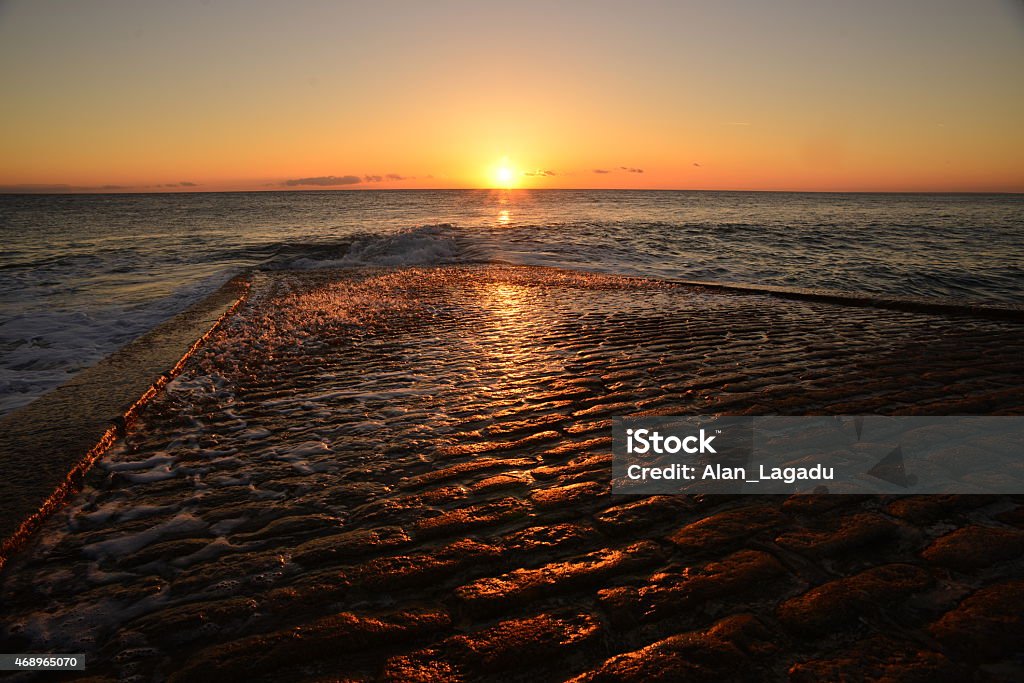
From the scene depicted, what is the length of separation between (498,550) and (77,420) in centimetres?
397

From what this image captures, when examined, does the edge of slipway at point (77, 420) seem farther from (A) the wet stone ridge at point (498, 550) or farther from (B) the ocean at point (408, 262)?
(B) the ocean at point (408, 262)

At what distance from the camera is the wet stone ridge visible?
78.2 inches

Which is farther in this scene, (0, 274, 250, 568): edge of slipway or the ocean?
the ocean

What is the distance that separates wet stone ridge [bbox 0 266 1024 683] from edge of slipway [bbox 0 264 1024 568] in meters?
0.14

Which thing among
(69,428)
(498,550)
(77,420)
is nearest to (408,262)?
(77,420)

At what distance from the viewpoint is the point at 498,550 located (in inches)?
103

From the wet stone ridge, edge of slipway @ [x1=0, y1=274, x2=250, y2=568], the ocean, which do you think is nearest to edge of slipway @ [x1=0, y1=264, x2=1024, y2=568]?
edge of slipway @ [x1=0, y1=274, x2=250, y2=568]

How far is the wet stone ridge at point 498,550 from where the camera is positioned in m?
1.99

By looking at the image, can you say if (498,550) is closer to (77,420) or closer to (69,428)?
(69,428)

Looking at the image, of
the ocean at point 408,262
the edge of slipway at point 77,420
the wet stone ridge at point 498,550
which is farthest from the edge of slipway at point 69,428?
the ocean at point 408,262

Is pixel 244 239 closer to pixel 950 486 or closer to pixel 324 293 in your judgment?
pixel 324 293

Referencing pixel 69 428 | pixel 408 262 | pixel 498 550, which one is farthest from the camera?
pixel 408 262

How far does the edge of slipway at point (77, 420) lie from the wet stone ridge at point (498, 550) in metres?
0.14

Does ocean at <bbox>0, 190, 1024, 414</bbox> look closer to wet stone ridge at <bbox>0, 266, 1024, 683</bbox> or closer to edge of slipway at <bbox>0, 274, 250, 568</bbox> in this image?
edge of slipway at <bbox>0, 274, 250, 568</bbox>
